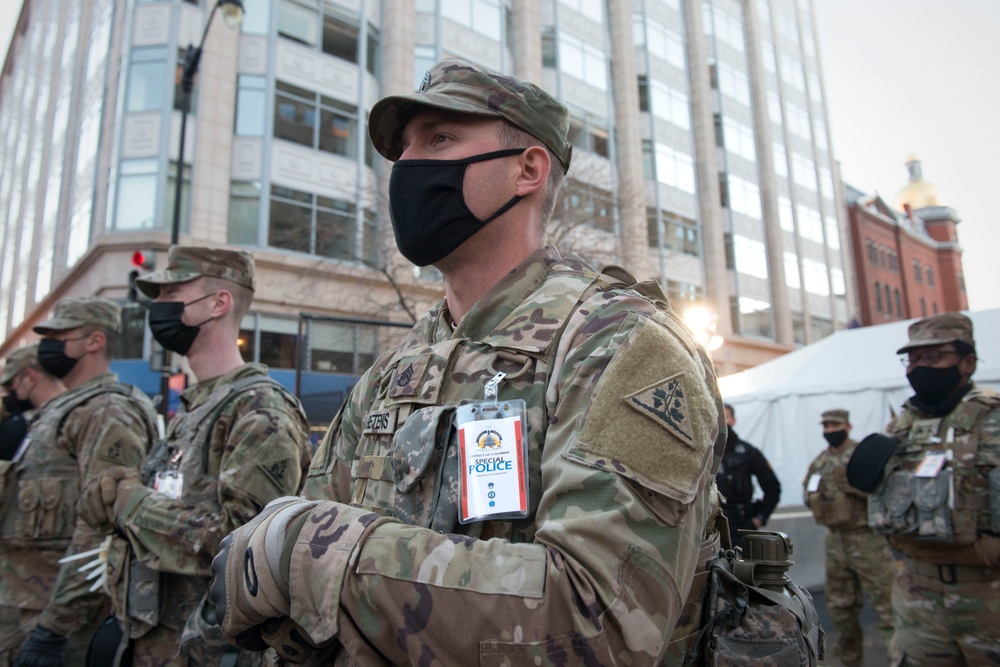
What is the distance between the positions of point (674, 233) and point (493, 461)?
96.4ft

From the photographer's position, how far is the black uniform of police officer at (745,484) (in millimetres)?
7215

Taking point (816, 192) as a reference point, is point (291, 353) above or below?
below

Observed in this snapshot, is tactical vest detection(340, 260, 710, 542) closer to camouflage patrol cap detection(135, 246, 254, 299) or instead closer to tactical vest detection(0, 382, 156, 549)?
camouflage patrol cap detection(135, 246, 254, 299)

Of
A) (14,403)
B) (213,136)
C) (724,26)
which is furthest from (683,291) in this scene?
(14,403)

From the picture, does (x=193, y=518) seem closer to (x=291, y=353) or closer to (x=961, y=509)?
(x=961, y=509)

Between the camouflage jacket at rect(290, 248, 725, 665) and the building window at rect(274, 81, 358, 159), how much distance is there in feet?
63.9

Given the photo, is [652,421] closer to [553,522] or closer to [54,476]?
[553,522]

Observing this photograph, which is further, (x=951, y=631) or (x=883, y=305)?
(x=883, y=305)

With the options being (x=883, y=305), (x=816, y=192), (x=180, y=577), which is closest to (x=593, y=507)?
(x=180, y=577)

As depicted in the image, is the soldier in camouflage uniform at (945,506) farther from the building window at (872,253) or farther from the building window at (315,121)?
the building window at (872,253)

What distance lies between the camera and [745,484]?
727cm

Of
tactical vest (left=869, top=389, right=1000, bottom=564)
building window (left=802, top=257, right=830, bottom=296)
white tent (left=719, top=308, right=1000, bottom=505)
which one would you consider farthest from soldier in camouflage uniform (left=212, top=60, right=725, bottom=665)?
building window (left=802, top=257, right=830, bottom=296)

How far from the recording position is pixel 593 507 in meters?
1.20

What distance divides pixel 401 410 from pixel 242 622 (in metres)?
0.55
